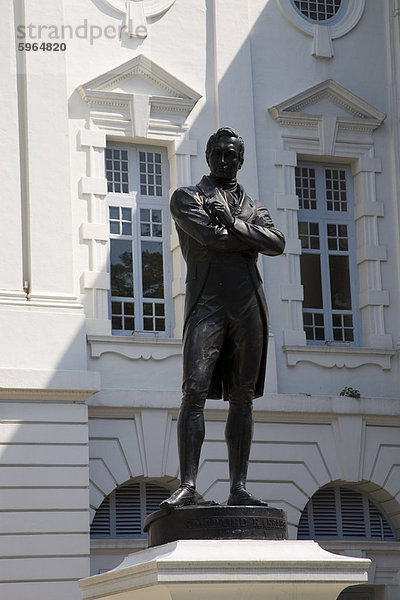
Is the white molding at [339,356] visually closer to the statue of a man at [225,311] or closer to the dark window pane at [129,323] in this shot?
the dark window pane at [129,323]

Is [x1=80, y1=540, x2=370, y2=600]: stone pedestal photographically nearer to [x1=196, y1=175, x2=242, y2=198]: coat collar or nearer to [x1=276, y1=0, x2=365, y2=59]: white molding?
[x1=196, y1=175, x2=242, y2=198]: coat collar

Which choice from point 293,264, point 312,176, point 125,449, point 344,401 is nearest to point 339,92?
point 312,176

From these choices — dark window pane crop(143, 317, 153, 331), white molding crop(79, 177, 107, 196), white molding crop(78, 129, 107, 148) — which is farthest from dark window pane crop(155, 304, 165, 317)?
white molding crop(78, 129, 107, 148)

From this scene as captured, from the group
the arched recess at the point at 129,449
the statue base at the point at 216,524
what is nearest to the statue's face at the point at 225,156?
the statue base at the point at 216,524

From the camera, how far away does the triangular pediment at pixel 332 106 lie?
789 inches

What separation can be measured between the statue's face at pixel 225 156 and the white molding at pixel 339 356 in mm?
9379

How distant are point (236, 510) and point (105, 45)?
11564 millimetres

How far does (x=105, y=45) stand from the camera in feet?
63.1

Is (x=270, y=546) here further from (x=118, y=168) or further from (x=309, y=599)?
(x=118, y=168)

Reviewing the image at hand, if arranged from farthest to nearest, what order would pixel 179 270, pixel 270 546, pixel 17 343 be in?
pixel 179 270 < pixel 17 343 < pixel 270 546

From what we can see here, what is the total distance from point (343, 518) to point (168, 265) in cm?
439

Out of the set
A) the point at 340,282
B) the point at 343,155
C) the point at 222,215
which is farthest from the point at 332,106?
the point at 222,215

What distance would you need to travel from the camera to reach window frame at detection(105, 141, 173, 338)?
18.8 meters

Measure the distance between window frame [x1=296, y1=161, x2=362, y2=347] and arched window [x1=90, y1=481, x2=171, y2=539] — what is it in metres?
3.35
